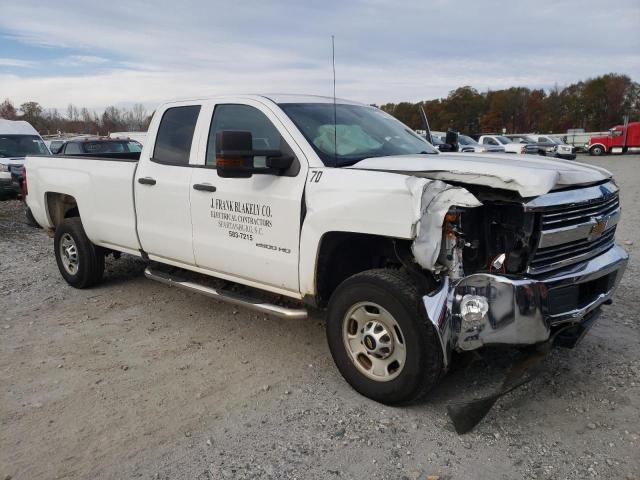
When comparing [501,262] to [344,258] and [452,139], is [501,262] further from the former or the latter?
[452,139]

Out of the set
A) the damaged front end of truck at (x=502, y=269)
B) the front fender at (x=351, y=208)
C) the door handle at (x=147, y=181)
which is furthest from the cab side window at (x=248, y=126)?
the damaged front end of truck at (x=502, y=269)

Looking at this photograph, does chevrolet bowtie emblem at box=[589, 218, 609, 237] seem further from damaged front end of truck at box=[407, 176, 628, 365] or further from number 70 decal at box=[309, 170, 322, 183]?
number 70 decal at box=[309, 170, 322, 183]

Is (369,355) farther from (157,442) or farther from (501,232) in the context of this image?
(157,442)

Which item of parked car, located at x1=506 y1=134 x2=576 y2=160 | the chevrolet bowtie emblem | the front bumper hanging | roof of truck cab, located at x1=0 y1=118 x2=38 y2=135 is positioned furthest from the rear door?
parked car, located at x1=506 y1=134 x2=576 y2=160

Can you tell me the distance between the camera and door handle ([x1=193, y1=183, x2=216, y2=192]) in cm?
444

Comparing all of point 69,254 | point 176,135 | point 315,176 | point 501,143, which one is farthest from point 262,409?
point 501,143

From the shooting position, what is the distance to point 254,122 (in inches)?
172

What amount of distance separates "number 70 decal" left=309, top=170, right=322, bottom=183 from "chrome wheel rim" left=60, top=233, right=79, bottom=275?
3587 millimetres

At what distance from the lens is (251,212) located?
418 centimetres

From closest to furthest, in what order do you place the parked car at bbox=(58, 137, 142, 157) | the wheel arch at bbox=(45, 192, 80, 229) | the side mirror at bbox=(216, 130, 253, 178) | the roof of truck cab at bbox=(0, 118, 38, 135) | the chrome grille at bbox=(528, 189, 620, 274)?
the chrome grille at bbox=(528, 189, 620, 274), the side mirror at bbox=(216, 130, 253, 178), the wheel arch at bbox=(45, 192, 80, 229), the parked car at bbox=(58, 137, 142, 157), the roof of truck cab at bbox=(0, 118, 38, 135)

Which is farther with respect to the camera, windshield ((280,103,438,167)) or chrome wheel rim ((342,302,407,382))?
windshield ((280,103,438,167))

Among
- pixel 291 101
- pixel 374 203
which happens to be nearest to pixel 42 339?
pixel 291 101

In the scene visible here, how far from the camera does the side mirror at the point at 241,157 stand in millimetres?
3619

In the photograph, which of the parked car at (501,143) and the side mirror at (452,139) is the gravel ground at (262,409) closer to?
the side mirror at (452,139)
